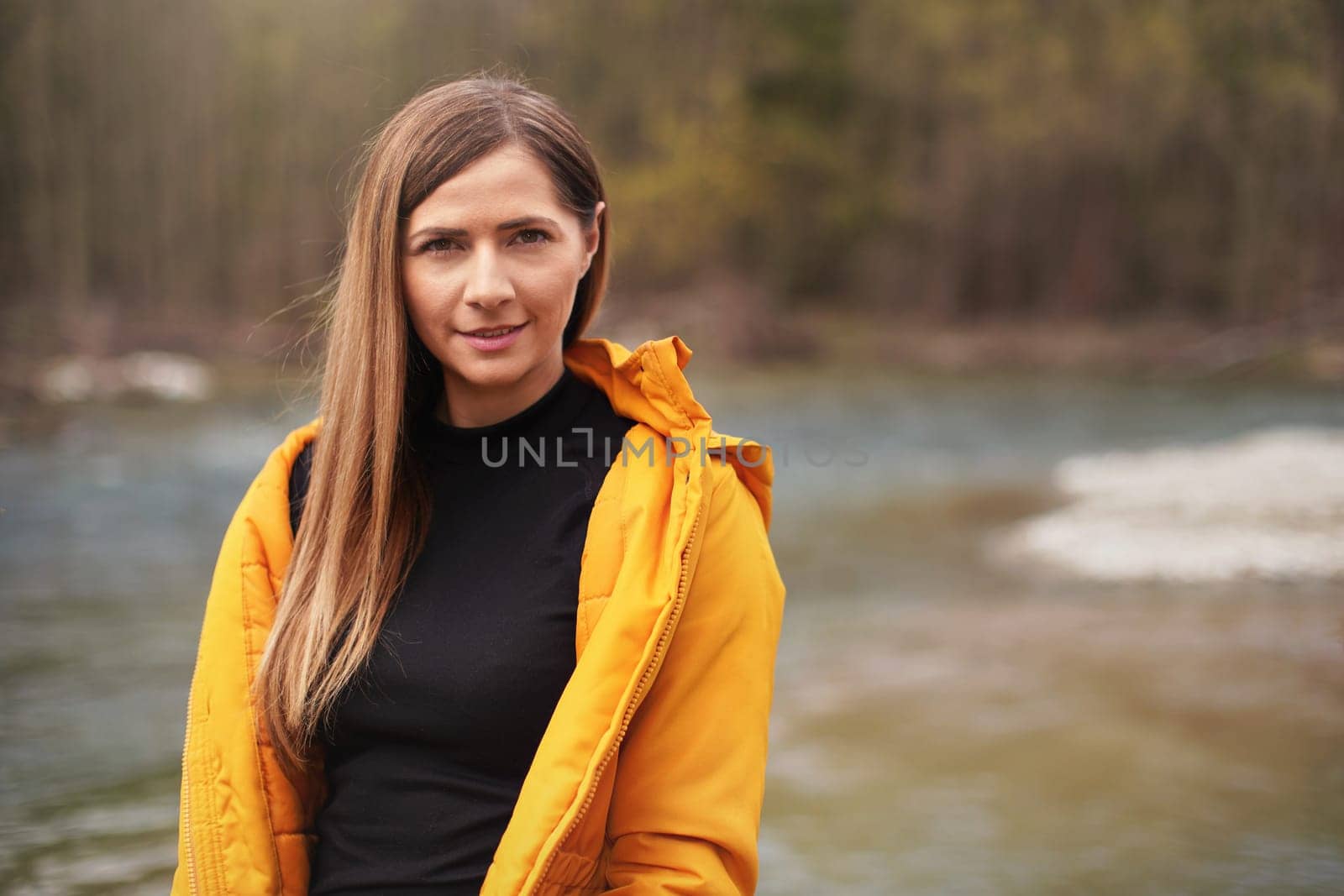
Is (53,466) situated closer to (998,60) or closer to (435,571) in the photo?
(435,571)

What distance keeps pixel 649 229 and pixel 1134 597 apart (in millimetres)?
7722

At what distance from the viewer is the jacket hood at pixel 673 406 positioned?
45.1 inches

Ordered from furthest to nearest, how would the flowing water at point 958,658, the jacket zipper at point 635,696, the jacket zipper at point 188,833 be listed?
Answer: the flowing water at point 958,658
the jacket zipper at point 188,833
the jacket zipper at point 635,696

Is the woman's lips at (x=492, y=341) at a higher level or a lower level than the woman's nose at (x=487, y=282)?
lower

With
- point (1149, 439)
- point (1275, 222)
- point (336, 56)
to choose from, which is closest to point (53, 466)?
point (336, 56)

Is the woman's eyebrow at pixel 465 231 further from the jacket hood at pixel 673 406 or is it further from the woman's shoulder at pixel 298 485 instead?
the woman's shoulder at pixel 298 485

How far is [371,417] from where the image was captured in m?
1.23

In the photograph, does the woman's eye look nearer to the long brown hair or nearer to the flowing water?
the long brown hair

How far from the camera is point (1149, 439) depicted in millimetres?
7691

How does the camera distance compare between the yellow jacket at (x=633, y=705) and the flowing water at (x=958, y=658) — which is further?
the flowing water at (x=958, y=658)

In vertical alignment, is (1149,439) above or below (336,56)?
below

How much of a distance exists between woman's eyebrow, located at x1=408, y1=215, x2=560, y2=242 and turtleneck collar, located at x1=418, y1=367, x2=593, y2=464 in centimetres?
19

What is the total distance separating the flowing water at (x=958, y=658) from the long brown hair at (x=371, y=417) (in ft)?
4.45

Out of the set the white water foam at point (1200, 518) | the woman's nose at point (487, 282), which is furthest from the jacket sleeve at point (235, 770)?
the white water foam at point (1200, 518)
